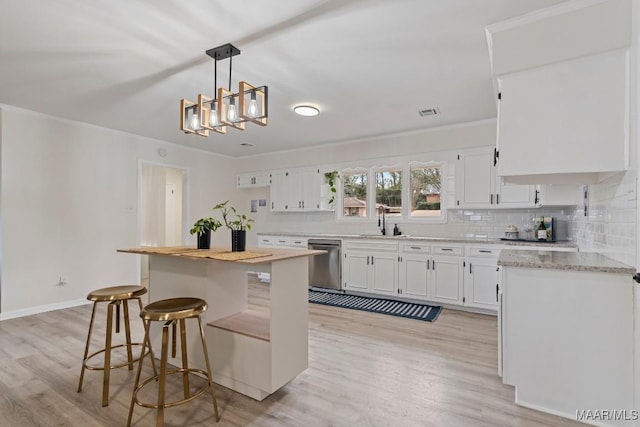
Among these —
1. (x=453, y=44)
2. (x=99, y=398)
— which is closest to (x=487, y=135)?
(x=453, y=44)

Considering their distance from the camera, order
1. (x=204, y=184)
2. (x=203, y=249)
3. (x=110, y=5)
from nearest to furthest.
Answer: (x=110, y=5)
(x=203, y=249)
(x=204, y=184)

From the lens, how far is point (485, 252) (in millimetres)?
3959

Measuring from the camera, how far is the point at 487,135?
14.3 feet

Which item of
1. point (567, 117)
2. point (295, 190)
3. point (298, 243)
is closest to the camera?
point (567, 117)

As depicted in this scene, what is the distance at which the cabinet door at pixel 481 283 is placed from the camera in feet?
12.8

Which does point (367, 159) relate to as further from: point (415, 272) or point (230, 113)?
point (230, 113)

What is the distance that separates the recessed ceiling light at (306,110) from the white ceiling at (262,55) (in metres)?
0.11

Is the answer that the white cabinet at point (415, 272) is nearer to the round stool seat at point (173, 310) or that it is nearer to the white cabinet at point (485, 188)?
the white cabinet at point (485, 188)

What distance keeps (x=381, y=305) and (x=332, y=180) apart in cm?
233

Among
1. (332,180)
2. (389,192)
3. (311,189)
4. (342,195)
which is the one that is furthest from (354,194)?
(311,189)

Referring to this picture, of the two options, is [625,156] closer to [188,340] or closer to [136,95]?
[188,340]

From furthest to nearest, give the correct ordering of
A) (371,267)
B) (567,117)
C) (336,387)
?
(371,267) < (336,387) < (567,117)

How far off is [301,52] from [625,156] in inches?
91.3

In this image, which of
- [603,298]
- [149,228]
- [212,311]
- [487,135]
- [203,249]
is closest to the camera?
[603,298]
